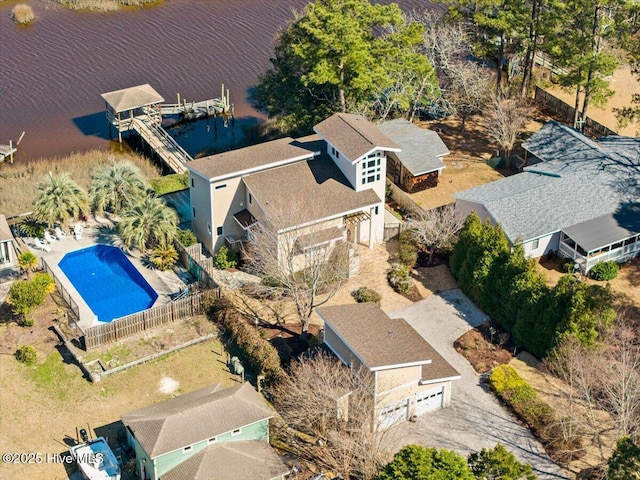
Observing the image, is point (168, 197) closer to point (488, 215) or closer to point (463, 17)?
point (488, 215)

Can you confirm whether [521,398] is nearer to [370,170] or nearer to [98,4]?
[370,170]

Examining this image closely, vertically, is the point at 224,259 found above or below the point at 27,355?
above

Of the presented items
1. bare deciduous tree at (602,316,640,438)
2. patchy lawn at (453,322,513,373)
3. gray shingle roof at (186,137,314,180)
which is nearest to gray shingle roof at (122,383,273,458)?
patchy lawn at (453,322,513,373)

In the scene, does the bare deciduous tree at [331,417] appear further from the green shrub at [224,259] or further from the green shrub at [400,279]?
the green shrub at [224,259]

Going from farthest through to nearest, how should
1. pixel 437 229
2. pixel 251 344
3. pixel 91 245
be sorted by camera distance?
1. pixel 91 245
2. pixel 437 229
3. pixel 251 344

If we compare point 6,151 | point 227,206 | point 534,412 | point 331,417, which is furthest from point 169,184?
point 534,412

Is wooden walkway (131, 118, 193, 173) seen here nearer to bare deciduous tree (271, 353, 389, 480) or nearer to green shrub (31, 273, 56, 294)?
green shrub (31, 273, 56, 294)

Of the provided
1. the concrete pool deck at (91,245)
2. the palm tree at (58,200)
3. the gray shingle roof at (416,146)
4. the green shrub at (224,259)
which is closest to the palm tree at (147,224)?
the concrete pool deck at (91,245)
